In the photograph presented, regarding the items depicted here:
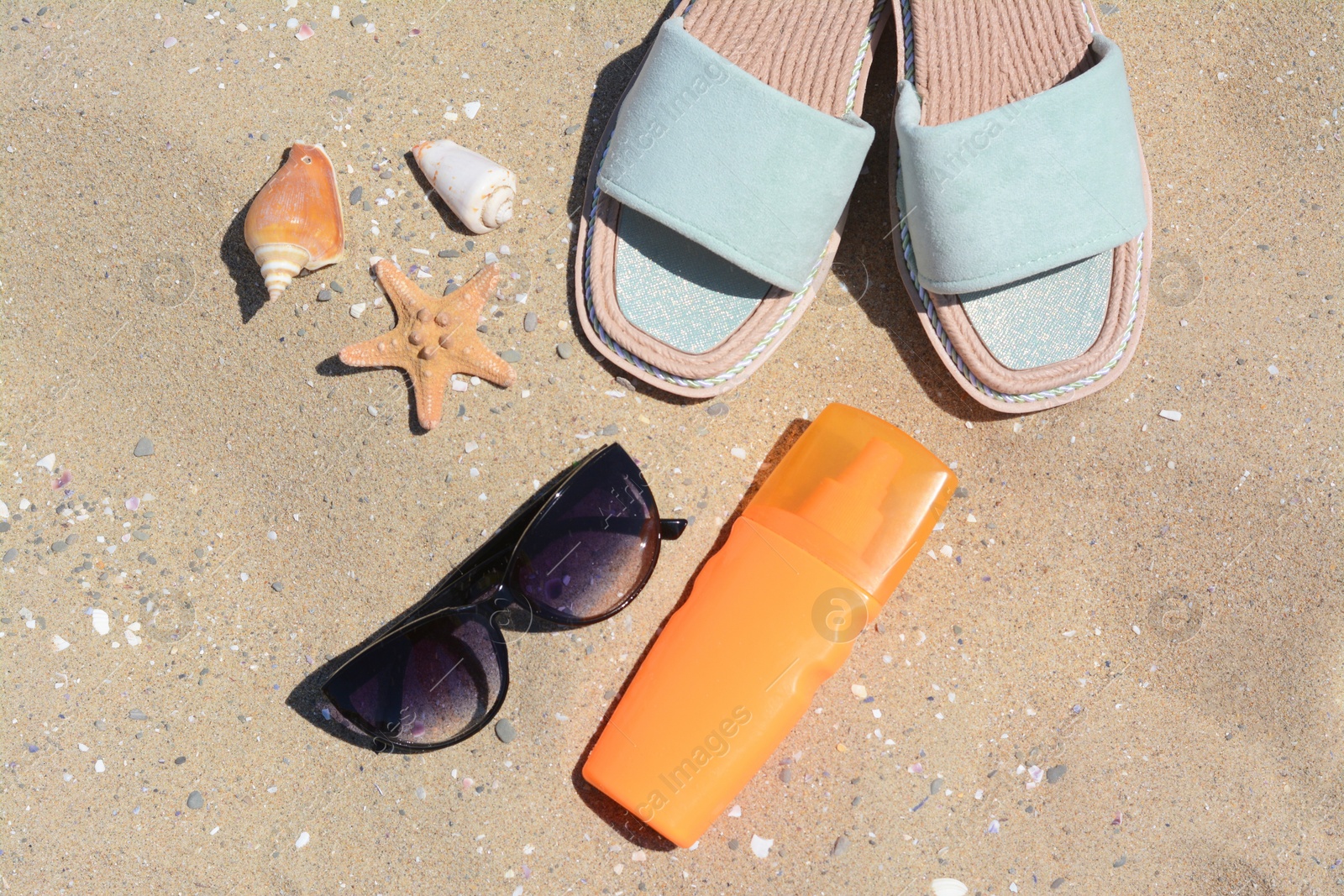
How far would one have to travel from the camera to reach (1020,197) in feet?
5.20

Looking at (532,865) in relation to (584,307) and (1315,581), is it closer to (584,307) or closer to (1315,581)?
(584,307)

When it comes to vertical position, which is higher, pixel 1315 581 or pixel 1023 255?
pixel 1023 255

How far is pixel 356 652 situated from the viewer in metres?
1.71

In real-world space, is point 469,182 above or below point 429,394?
above

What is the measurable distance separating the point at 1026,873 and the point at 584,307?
1.49m

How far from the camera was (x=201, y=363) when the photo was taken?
171 cm

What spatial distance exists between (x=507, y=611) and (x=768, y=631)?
1.69 ft

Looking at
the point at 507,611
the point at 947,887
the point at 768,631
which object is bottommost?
the point at 947,887

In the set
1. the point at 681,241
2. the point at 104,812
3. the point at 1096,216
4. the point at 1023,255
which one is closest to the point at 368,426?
the point at 681,241

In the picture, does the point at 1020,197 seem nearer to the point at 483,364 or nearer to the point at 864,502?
the point at 864,502

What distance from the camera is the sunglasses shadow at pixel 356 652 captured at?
1.68 metres

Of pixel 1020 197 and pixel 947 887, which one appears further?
pixel 947 887

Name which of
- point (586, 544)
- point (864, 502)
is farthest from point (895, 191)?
point (586, 544)

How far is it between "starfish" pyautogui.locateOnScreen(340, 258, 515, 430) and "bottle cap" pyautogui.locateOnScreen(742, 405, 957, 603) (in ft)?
2.07
